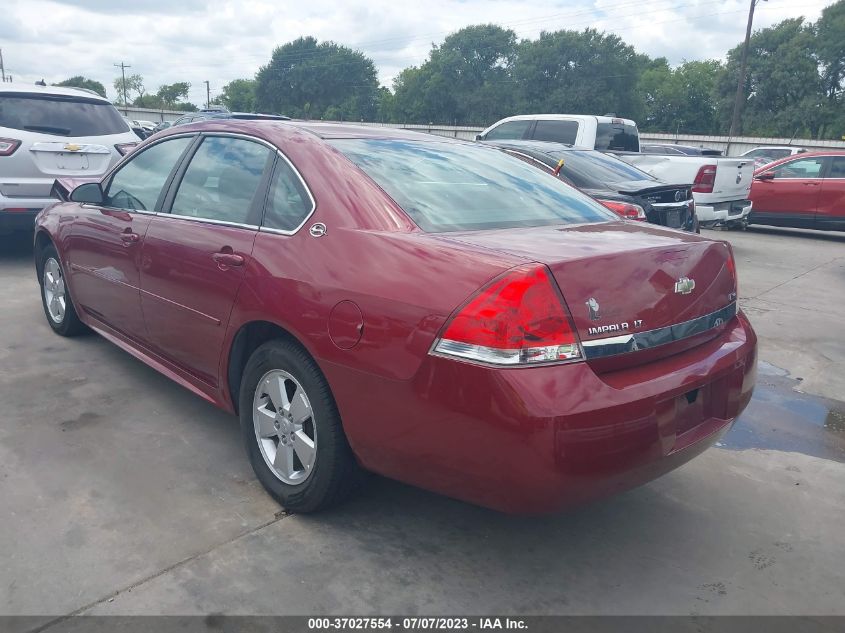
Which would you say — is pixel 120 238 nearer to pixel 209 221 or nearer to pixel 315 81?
pixel 209 221

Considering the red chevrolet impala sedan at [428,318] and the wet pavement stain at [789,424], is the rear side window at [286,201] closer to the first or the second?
the red chevrolet impala sedan at [428,318]

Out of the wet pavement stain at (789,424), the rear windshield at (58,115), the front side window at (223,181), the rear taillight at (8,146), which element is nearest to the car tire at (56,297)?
the front side window at (223,181)

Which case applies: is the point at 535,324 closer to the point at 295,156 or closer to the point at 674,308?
the point at 674,308

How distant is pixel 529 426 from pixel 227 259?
5.38ft

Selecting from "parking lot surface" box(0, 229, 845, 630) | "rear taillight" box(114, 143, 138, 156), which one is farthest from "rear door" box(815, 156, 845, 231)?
"rear taillight" box(114, 143, 138, 156)

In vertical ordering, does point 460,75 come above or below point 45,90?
above

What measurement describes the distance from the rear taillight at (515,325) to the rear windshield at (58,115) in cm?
689

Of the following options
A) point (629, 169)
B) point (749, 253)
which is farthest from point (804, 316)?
point (749, 253)

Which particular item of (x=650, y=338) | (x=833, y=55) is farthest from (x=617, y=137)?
(x=833, y=55)

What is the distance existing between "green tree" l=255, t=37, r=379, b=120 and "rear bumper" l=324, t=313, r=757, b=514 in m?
98.3

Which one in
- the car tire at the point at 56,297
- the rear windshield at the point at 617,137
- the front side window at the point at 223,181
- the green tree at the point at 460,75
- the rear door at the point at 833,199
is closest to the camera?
the front side window at the point at 223,181

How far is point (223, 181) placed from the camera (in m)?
3.48

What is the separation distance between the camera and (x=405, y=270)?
8.17 ft

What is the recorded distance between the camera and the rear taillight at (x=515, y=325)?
222 centimetres
